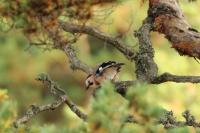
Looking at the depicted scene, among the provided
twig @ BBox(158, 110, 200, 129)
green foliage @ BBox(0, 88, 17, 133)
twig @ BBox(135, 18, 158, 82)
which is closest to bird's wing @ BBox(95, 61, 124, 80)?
twig @ BBox(135, 18, 158, 82)

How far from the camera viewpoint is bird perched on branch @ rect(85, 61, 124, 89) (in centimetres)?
422

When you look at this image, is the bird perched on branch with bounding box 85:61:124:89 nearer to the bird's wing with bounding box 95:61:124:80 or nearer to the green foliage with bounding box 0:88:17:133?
the bird's wing with bounding box 95:61:124:80

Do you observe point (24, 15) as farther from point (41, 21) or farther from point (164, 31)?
point (164, 31)

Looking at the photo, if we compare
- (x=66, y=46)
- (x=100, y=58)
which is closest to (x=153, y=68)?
(x=66, y=46)

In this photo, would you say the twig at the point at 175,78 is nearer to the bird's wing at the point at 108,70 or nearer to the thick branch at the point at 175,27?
the thick branch at the point at 175,27

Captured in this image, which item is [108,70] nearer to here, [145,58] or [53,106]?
[145,58]

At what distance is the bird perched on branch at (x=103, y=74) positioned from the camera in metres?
4.22

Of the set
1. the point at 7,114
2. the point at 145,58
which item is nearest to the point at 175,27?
the point at 145,58

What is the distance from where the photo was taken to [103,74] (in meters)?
4.25

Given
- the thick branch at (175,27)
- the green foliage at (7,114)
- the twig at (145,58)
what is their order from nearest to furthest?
the green foliage at (7,114) → the thick branch at (175,27) → the twig at (145,58)

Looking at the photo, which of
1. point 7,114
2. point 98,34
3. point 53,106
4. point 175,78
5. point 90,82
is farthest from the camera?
point 98,34

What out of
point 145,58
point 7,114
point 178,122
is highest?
point 7,114

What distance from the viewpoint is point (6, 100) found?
132 inches

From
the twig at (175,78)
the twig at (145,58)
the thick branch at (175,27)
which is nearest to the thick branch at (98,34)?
the twig at (145,58)
